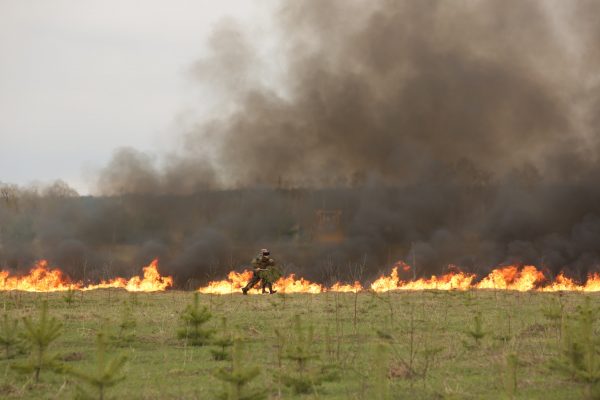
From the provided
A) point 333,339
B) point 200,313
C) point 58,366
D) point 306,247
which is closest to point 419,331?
point 333,339

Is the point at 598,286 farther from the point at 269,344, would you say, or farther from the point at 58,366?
the point at 58,366

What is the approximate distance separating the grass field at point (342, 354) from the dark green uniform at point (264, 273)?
29.8 ft

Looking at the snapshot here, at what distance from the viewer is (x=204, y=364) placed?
48.6 feet

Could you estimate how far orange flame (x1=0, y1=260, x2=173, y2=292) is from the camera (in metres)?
53.0

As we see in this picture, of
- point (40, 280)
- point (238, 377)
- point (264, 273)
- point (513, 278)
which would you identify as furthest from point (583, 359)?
point (40, 280)

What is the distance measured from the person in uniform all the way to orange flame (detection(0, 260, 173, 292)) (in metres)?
16.8

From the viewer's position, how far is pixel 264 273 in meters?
37.2

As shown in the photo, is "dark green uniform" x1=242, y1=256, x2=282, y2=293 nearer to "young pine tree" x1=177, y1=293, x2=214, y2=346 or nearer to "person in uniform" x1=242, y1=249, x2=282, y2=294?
"person in uniform" x1=242, y1=249, x2=282, y2=294

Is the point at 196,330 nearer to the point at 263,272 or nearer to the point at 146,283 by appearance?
the point at 263,272

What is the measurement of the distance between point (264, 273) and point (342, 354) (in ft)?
71.3

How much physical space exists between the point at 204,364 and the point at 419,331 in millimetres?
7766

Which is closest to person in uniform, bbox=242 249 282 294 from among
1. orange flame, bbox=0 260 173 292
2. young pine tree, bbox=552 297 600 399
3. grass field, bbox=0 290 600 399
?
grass field, bbox=0 290 600 399

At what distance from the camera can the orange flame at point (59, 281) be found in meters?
53.0

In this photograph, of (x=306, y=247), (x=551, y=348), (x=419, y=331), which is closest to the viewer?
(x=551, y=348)
